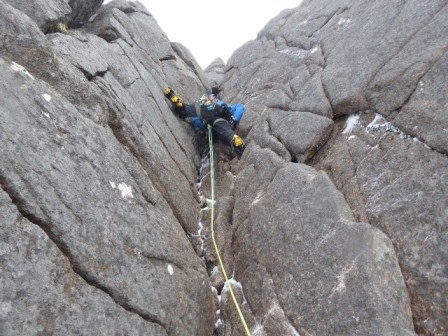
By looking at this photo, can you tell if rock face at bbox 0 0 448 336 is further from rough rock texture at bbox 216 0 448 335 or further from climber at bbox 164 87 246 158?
climber at bbox 164 87 246 158

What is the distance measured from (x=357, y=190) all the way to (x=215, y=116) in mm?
7654

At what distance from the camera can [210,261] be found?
416 inches

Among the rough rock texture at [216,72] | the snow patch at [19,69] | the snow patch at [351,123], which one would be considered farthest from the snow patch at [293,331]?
the rough rock texture at [216,72]

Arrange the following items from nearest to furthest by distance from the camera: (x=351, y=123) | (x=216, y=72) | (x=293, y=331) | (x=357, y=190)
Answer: (x=293, y=331), (x=357, y=190), (x=351, y=123), (x=216, y=72)

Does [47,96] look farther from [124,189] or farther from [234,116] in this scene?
Result: [234,116]

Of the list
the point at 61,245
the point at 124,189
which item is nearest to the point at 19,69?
the point at 124,189

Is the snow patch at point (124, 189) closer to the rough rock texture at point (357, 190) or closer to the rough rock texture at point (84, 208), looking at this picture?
the rough rock texture at point (84, 208)

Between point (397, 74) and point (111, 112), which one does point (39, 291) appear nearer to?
point (111, 112)

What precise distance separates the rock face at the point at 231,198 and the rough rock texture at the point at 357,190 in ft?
0.14

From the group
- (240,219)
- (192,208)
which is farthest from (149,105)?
(240,219)

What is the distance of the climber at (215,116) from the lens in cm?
1424

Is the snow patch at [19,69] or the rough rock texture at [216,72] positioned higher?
the snow patch at [19,69]

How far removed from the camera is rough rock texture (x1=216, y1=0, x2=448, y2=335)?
7.39m

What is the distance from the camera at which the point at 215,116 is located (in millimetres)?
15117
